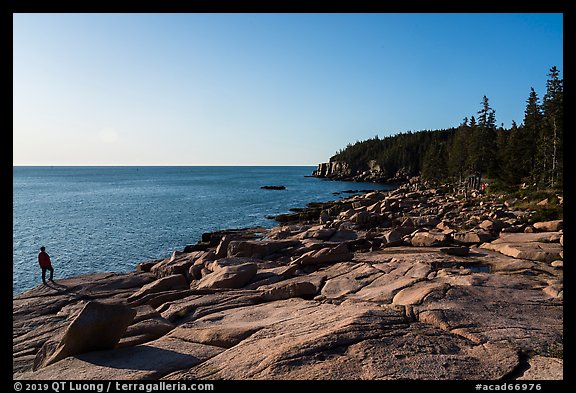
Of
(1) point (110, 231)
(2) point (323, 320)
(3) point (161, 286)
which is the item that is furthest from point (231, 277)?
(1) point (110, 231)

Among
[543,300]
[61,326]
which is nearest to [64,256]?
[61,326]

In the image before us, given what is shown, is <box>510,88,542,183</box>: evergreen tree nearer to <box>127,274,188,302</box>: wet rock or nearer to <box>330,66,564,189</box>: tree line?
A: <box>330,66,564,189</box>: tree line

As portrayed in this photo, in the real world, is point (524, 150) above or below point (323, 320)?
above

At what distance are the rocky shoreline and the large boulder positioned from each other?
→ 3cm

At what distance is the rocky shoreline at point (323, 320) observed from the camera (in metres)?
6.82

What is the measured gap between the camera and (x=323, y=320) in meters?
9.02

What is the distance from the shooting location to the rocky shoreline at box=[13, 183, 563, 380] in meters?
6.82

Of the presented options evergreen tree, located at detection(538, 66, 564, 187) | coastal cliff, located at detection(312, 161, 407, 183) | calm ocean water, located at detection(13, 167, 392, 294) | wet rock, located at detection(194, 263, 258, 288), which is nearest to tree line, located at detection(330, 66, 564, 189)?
evergreen tree, located at detection(538, 66, 564, 187)

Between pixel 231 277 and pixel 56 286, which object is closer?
pixel 231 277

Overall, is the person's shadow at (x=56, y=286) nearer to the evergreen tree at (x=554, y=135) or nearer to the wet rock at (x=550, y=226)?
the wet rock at (x=550, y=226)

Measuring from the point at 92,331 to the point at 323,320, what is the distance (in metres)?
5.85

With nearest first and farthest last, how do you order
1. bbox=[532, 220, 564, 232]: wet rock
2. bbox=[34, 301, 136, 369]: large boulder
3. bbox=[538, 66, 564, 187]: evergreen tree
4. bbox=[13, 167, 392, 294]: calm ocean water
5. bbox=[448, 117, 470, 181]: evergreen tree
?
bbox=[34, 301, 136, 369]: large boulder < bbox=[532, 220, 564, 232]: wet rock < bbox=[13, 167, 392, 294]: calm ocean water < bbox=[538, 66, 564, 187]: evergreen tree < bbox=[448, 117, 470, 181]: evergreen tree

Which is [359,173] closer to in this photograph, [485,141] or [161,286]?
[485,141]

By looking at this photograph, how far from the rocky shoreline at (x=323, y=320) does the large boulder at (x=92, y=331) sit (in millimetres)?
30
